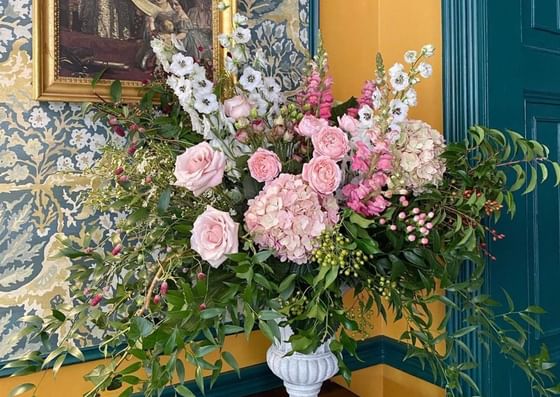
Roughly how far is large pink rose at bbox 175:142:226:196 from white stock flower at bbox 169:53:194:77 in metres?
0.17

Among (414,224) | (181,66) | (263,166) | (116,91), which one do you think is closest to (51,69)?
(116,91)

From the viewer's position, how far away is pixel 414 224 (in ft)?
3.04

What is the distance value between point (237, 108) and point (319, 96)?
0.16m

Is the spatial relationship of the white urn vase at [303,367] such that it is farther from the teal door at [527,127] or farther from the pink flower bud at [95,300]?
the teal door at [527,127]

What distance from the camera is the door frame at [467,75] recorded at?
127cm

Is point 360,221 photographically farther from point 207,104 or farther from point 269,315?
point 207,104

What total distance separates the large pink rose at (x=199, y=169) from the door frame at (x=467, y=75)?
0.70 metres

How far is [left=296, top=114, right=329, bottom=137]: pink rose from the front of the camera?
3.08ft

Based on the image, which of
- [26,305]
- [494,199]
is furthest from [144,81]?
[494,199]

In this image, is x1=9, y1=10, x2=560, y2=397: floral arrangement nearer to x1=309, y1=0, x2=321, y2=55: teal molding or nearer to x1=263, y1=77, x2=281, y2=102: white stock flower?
x1=263, y1=77, x2=281, y2=102: white stock flower

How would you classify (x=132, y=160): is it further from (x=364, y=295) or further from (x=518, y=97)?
(x=518, y=97)

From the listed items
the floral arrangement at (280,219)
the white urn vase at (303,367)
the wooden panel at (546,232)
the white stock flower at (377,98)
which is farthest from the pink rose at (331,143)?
the wooden panel at (546,232)

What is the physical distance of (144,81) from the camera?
3.79ft

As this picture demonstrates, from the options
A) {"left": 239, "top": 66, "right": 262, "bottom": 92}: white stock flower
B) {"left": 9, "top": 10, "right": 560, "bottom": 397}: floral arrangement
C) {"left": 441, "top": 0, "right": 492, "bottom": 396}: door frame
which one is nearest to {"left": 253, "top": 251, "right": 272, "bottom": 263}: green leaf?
{"left": 9, "top": 10, "right": 560, "bottom": 397}: floral arrangement
